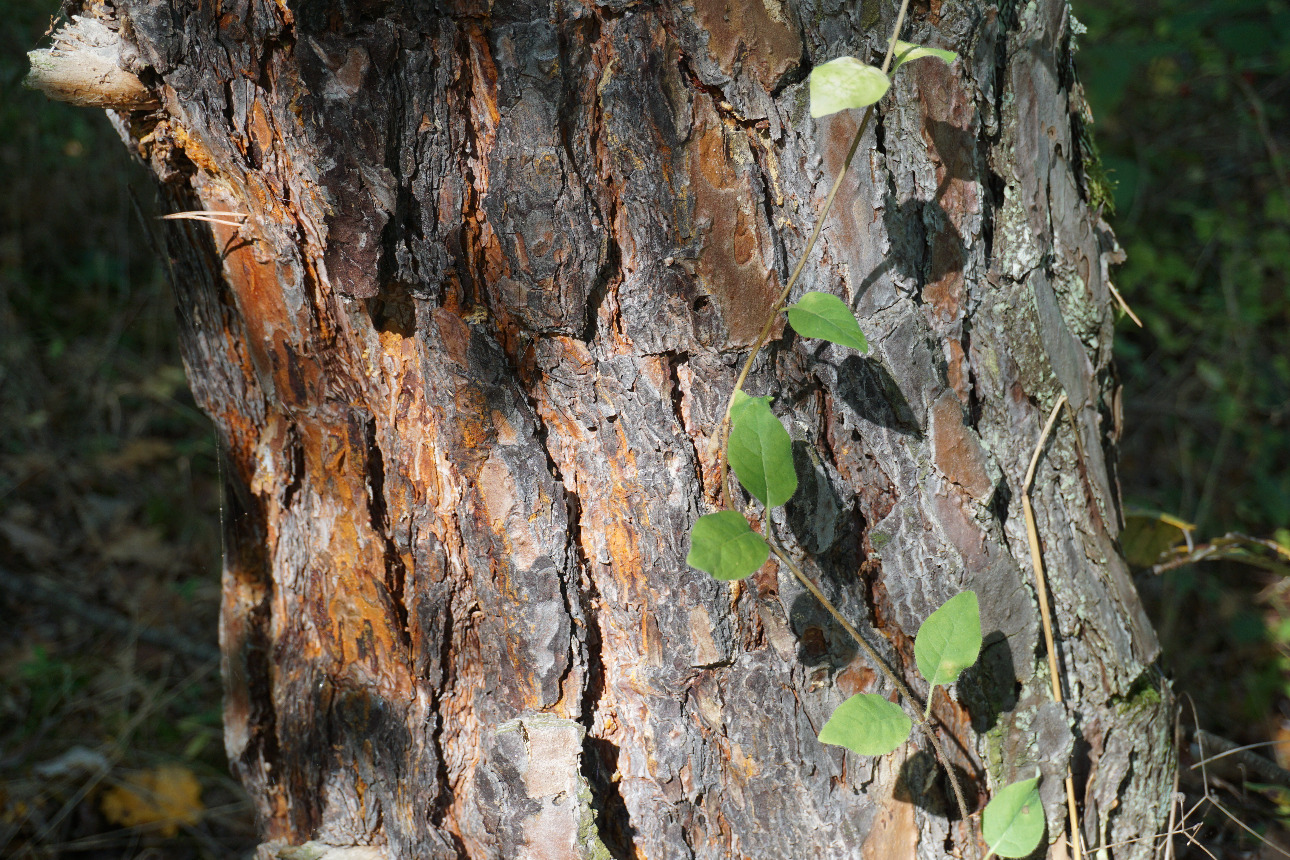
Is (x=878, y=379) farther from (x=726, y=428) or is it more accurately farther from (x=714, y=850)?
(x=714, y=850)

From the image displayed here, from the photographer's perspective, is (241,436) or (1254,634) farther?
(1254,634)

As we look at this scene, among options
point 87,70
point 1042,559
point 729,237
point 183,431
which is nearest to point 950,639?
point 1042,559

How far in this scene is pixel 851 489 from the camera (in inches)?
32.6

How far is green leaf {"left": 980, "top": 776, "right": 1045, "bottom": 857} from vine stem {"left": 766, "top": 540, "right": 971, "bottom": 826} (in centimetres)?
3

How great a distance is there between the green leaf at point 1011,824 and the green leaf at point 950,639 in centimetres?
19

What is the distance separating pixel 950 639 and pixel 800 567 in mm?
164

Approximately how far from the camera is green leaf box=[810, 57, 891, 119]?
2.07 ft

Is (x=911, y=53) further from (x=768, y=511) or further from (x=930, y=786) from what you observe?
(x=930, y=786)

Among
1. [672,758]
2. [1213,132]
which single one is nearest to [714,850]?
[672,758]

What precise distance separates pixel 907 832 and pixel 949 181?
2.33 ft

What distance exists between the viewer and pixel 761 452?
733 millimetres

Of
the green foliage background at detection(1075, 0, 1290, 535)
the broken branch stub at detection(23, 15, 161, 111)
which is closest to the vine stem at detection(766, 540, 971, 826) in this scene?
the broken branch stub at detection(23, 15, 161, 111)

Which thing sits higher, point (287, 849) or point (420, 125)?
point (420, 125)

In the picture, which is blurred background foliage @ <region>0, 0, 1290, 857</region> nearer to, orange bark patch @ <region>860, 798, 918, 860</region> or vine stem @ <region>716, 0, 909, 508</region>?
orange bark patch @ <region>860, 798, 918, 860</region>
